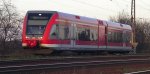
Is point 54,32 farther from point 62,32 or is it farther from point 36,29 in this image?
point 36,29

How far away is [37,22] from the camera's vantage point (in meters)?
29.0

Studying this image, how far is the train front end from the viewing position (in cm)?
2870

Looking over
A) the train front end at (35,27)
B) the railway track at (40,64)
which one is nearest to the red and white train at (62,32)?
the train front end at (35,27)

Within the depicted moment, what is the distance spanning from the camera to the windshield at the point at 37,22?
28828 millimetres

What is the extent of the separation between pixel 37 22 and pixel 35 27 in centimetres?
38

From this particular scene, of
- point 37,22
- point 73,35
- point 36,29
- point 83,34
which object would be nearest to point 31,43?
point 36,29

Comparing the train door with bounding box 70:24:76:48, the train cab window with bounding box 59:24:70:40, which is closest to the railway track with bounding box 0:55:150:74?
the train cab window with bounding box 59:24:70:40

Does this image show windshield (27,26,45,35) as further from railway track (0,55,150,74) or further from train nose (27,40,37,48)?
railway track (0,55,150,74)

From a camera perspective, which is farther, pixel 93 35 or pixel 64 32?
pixel 93 35

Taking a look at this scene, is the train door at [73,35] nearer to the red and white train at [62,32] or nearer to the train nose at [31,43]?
the red and white train at [62,32]

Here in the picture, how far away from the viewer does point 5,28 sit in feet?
141

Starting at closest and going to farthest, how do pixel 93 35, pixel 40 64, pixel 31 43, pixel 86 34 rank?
pixel 40 64
pixel 31 43
pixel 86 34
pixel 93 35

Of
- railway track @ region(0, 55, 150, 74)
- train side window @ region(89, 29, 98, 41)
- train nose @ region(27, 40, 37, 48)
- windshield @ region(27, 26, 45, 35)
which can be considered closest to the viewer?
railway track @ region(0, 55, 150, 74)

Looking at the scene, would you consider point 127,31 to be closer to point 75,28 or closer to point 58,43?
point 75,28
